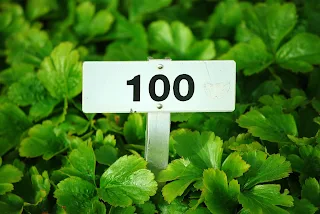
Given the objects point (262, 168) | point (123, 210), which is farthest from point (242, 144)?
point (123, 210)

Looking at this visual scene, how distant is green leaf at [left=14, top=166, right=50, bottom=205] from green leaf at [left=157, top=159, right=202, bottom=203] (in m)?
0.26

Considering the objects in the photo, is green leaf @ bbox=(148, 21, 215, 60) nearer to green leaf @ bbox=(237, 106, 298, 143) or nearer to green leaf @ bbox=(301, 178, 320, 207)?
green leaf @ bbox=(237, 106, 298, 143)

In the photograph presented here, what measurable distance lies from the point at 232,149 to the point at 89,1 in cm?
88

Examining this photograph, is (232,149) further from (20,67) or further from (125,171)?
(20,67)

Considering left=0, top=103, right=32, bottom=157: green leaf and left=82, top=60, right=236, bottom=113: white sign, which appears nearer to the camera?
left=82, top=60, right=236, bottom=113: white sign

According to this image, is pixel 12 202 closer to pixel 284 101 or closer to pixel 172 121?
pixel 172 121

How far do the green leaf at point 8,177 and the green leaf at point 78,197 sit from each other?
11cm

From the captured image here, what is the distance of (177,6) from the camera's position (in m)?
1.75

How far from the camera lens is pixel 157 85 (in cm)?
101

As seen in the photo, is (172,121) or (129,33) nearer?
(172,121)

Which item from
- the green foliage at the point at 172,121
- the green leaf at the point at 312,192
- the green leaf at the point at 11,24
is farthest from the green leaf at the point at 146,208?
the green leaf at the point at 11,24

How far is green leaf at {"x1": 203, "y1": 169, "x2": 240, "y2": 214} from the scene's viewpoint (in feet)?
3.09

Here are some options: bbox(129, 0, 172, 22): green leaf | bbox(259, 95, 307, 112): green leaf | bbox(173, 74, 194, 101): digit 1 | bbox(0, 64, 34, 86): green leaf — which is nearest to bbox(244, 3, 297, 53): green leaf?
bbox(259, 95, 307, 112): green leaf

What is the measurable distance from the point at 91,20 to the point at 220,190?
0.88 m
